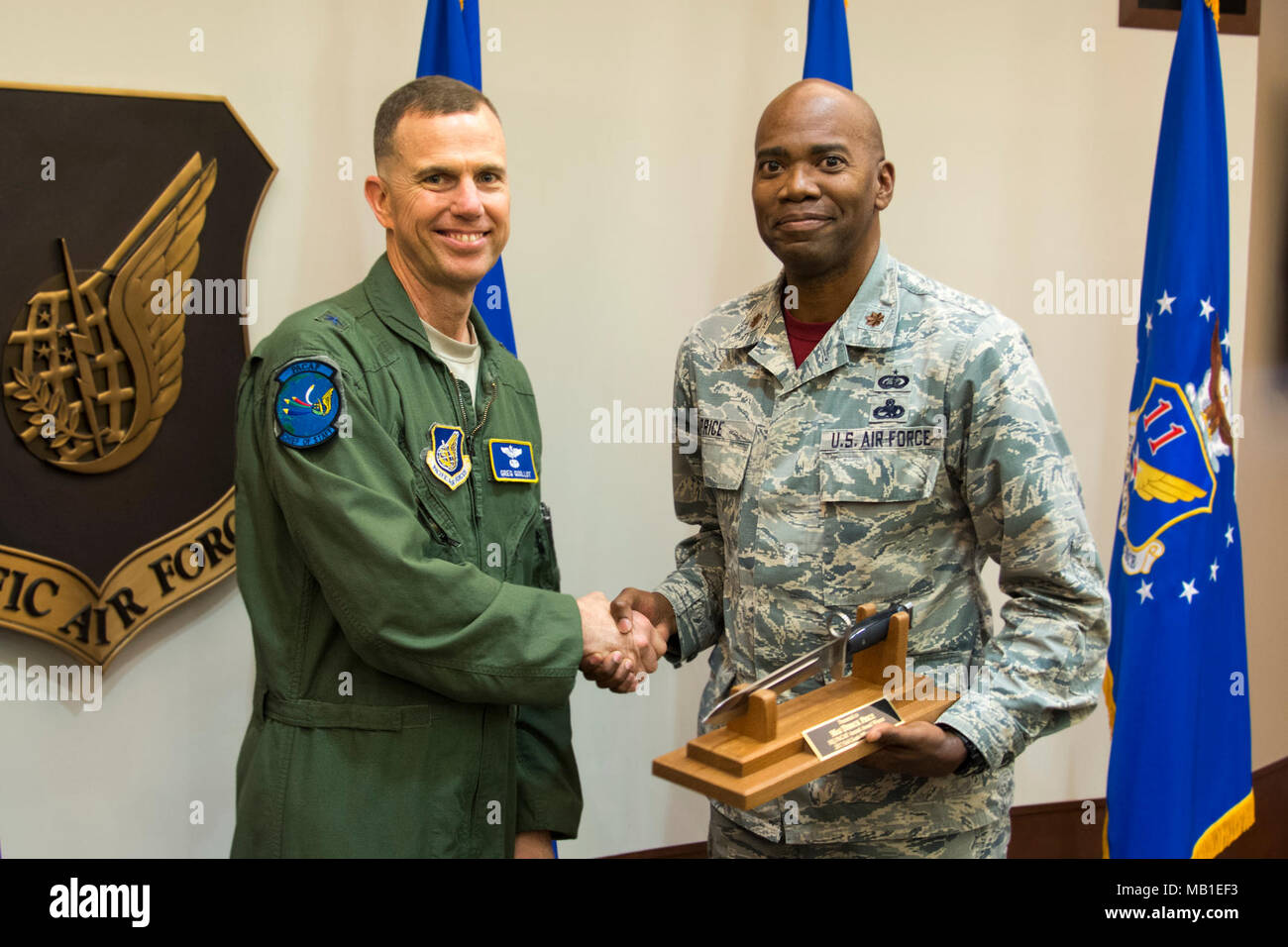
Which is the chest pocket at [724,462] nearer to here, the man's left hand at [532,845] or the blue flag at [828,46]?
the man's left hand at [532,845]

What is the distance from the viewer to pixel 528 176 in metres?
2.81

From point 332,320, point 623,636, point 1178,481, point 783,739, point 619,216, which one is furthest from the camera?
point 619,216

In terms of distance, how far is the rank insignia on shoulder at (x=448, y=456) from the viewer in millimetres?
1676

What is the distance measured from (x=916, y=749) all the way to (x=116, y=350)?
1.93 meters

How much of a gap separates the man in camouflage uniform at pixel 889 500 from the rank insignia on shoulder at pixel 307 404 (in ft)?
1.96

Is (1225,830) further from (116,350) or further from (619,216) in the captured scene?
(116,350)

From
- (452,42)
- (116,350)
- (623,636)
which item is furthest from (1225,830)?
(116,350)

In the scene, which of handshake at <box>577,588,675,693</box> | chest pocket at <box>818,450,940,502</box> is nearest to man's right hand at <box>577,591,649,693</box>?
handshake at <box>577,588,675,693</box>

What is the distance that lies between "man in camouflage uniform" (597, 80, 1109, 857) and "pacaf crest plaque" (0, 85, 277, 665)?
1.29 m

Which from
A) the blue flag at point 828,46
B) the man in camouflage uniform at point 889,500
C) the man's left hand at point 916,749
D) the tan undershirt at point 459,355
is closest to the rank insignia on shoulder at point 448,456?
the tan undershirt at point 459,355

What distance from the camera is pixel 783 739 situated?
145cm
